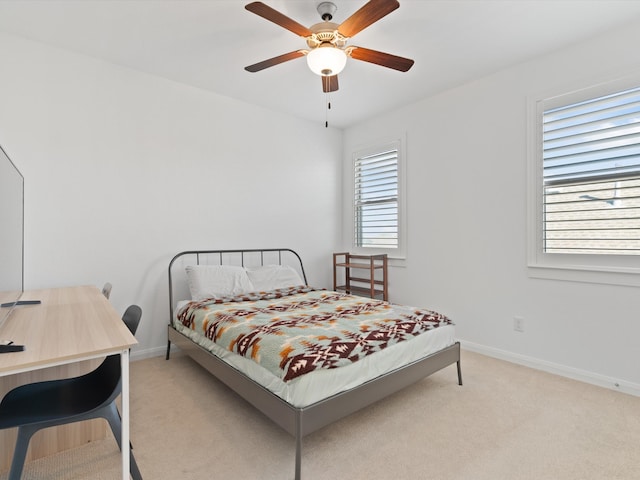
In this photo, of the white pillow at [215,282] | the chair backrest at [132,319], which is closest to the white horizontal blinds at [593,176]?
the white pillow at [215,282]

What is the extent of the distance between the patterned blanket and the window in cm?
138

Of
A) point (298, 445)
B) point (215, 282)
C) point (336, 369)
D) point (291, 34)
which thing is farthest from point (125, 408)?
point (291, 34)

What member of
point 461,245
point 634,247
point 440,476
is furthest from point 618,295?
point 440,476

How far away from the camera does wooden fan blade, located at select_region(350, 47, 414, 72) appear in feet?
7.45

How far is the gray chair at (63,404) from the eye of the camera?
1286mm

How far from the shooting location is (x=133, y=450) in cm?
185

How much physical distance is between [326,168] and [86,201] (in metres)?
2.86

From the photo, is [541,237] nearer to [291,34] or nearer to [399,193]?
[399,193]

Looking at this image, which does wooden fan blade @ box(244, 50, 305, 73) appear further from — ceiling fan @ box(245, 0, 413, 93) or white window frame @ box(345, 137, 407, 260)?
white window frame @ box(345, 137, 407, 260)

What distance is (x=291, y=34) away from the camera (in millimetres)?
2568

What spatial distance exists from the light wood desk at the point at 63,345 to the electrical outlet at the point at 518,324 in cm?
313

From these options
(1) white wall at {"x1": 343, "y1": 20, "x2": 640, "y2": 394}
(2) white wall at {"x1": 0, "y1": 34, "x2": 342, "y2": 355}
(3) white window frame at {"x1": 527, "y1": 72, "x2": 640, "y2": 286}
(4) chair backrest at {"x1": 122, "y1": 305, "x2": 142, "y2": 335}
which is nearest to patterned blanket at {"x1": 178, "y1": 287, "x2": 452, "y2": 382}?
(4) chair backrest at {"x1": 122, "y1": 305, "x2": 142, "y2": 335}

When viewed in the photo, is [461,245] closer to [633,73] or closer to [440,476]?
[633,73]

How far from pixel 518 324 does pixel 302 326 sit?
2123 mm
